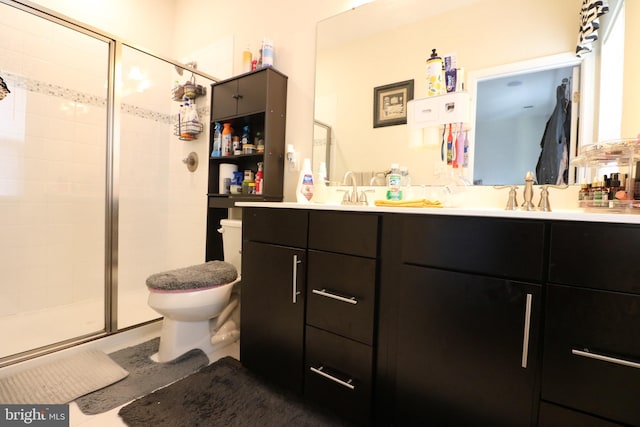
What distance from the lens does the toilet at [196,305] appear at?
56.3 inches

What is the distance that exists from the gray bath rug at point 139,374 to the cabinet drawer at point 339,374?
2.31 ft

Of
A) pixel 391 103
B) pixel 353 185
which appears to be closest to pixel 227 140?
pixel 353 185

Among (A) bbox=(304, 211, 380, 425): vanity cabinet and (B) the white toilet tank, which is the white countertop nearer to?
(A) bbox=(304, 211, 380, 425): vanity cabinet

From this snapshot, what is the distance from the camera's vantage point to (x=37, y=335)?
1638 mm

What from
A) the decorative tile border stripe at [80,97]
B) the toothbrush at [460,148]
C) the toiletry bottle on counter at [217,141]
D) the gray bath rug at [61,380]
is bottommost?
the gray bath rug at [61,380]

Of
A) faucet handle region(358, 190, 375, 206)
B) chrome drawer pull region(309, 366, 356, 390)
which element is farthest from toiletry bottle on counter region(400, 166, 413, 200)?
chrome drawer pull region(309, 366, 356, 390)

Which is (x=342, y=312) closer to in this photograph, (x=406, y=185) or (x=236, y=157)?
(x=406, y=185)

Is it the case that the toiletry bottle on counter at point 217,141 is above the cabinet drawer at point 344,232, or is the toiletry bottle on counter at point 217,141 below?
above

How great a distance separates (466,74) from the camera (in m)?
1.26

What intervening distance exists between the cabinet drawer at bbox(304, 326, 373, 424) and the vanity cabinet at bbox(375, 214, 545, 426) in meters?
0.05

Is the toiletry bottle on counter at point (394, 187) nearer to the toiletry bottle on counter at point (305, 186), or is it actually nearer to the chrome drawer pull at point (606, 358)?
the toiletry bottle on counter at point (305, 186)

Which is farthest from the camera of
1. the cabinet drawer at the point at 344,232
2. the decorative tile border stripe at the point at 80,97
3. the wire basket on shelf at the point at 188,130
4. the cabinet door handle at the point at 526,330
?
the wire basket on shelf at the point at 188,130

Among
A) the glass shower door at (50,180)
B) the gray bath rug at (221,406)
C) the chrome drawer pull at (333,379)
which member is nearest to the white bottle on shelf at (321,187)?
the chrome drawer pull at (333,379)

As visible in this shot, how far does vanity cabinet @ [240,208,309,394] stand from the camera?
1181 mm
